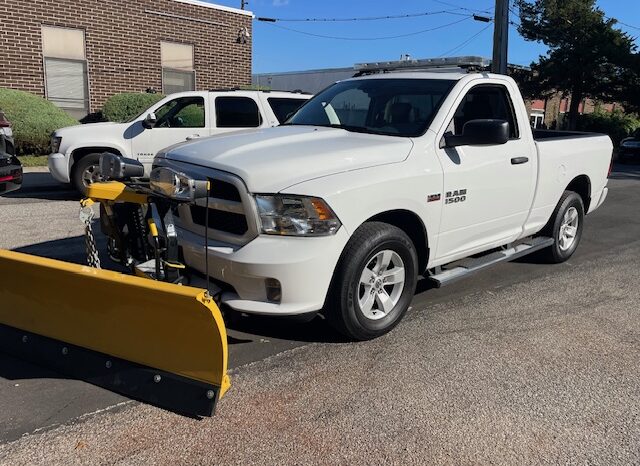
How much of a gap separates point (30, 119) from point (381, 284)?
11.9 metres

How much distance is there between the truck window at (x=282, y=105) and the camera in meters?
9.97

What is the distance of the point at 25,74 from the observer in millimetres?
14797

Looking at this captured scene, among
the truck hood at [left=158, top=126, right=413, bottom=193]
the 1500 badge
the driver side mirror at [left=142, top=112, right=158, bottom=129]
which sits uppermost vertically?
the driver side mirror at [left=142, top=112, right=158, bottom=129]

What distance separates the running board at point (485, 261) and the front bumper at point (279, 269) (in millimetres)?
1276

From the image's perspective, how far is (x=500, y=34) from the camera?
16703 mm

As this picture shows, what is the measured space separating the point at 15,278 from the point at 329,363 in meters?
2.07

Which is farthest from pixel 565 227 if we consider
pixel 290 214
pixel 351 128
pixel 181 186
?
→ pixel 181 186

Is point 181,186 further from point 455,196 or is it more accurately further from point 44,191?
point 44,191

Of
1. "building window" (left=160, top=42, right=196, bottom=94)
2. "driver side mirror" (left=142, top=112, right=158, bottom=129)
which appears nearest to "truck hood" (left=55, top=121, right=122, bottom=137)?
"driver side mirror" (left=142, top=112, right=158, bottom=129)

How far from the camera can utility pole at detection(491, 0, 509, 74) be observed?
1661 cm

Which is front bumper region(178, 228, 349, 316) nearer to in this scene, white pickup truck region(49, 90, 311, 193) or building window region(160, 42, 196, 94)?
white pickup truck region(49, 90, 311, 193)

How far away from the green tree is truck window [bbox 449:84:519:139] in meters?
30.4

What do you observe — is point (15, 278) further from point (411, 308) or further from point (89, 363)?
point (411, 308)

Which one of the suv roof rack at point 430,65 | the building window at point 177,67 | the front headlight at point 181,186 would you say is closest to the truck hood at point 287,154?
the front headlight at point 181,186
